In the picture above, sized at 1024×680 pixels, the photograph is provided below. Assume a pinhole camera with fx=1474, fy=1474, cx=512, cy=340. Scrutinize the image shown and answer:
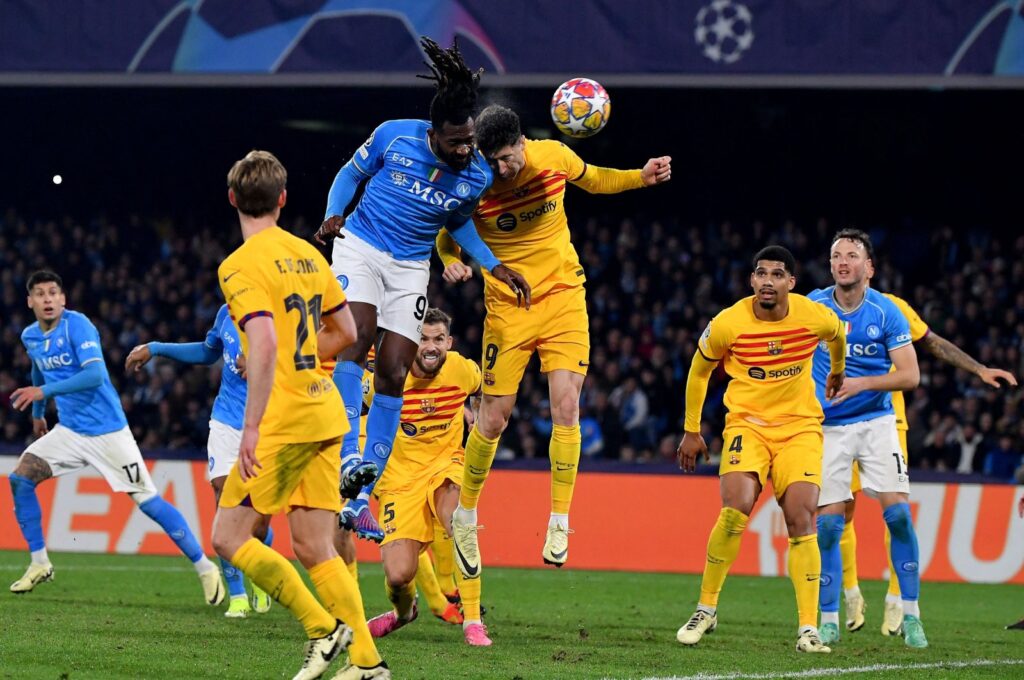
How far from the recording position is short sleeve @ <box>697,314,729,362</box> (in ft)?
30.4

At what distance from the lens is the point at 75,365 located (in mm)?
11719

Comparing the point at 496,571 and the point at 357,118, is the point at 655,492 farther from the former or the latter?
the point at 357,118

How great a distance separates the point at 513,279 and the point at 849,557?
4.04 m

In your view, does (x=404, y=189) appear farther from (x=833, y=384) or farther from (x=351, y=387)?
(x=833, y=384)

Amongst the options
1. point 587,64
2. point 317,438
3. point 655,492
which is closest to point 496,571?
point 655,492

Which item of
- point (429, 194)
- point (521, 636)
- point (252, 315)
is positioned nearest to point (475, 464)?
point (521, 636)

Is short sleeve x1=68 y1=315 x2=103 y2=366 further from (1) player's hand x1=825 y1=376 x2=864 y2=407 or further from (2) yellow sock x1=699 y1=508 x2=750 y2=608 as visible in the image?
(1) player's hand x1=825 y1=376 x2=864 y2=407

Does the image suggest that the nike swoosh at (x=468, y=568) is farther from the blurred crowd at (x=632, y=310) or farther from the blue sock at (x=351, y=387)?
the blurred crowd at (x=632, y=310)

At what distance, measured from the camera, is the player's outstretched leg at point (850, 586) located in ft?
34.1

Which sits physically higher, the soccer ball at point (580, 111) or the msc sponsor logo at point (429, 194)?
the soccer ball at point (580, 111)

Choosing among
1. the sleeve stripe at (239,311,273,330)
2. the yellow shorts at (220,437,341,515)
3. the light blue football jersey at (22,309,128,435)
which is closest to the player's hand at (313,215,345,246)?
the yellow shorts at (220,437,341,515)

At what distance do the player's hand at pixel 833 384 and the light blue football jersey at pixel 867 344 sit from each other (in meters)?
0.30

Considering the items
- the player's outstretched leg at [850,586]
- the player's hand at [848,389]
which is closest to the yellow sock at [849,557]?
the player's outstretched leg at [850,586]

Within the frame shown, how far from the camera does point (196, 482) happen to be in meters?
16.2
